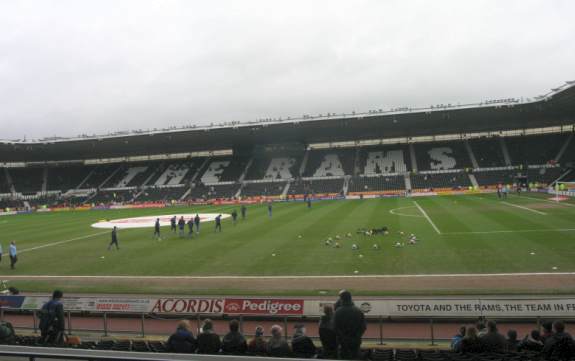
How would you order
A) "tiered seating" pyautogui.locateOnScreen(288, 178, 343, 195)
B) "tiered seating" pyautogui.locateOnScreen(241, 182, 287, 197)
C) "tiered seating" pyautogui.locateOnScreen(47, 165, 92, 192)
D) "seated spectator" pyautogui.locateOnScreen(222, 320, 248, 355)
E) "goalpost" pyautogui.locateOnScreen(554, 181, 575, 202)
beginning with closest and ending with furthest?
1. "seated spectator" pyautogui.locateOnScreen(222, 320, 248, 355)
2. "goalpost" pyautogui.locateOnScreen(554, 181, 575, 202)
3. "tiered seating" pyautogui.locateOnScreen(288, 178, 343, 195)
4. "tiered seating" pyautogui.locateOnScreen(241, 182, 287, 197)
5. "tiered seating" pyautogui.locateOnScreen(47, 165, 92, 192)

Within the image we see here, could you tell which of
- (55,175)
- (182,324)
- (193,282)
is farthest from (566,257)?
(55,175)

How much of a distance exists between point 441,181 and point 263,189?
29.9 metres

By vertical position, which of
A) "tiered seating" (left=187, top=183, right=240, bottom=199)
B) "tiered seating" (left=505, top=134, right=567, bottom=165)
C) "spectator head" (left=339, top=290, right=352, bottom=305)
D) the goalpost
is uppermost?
"tiered seating" (left=505, top=134, right=567, bottom=165)

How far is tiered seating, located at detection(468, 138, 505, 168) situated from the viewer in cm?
7100

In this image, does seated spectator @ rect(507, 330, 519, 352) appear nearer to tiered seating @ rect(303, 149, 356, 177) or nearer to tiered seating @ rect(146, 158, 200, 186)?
tiered seating @ rect(303, 149, 356, 177)

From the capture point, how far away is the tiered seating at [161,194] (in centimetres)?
7575

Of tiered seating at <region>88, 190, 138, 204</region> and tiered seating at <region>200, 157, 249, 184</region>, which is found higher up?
tiered seating at <region>200, 157, 249, 184</region>

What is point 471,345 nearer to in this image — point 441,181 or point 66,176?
point 441,181

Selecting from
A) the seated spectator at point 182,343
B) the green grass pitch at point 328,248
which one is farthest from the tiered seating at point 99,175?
the seated spectator at point 182,343

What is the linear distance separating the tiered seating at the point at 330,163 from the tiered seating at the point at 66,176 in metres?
48.6

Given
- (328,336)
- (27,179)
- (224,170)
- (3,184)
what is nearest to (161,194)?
(224,170)

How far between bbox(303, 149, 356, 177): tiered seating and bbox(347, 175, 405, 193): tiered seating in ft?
14.1

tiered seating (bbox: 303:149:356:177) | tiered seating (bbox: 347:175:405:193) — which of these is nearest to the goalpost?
tiered seating (bbox: 347:175:405:193)

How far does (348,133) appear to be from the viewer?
7469cm
